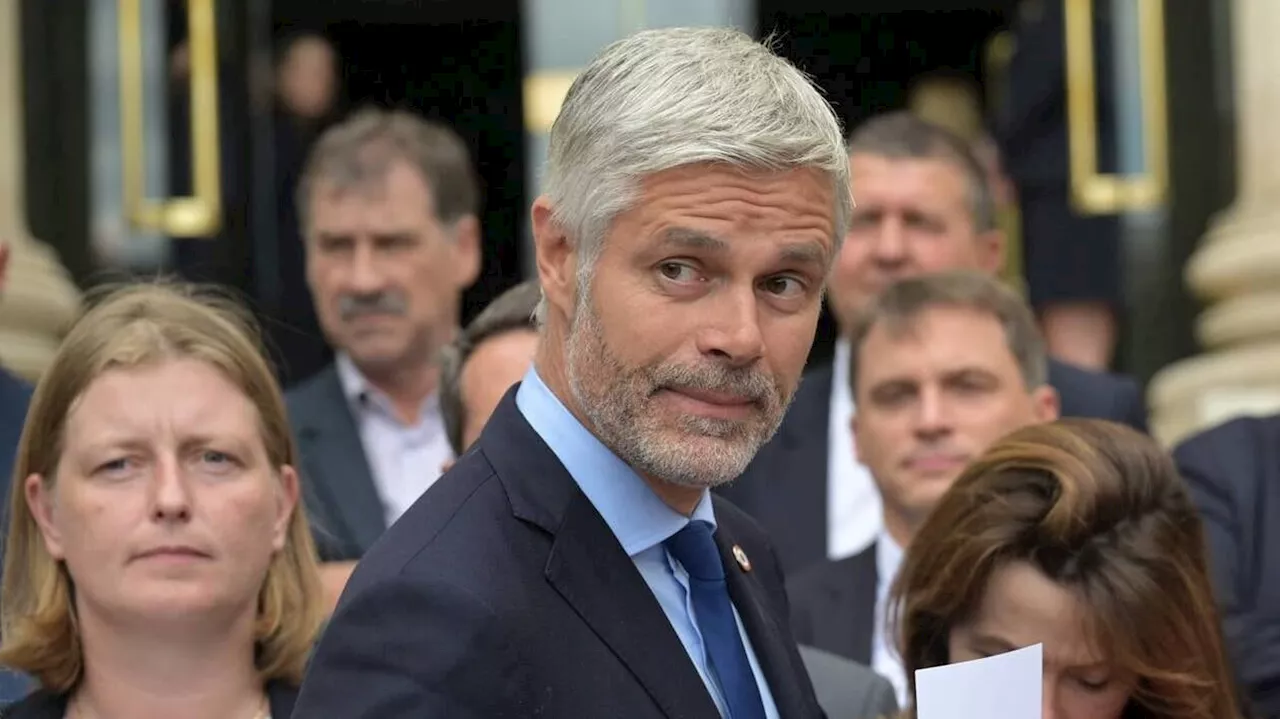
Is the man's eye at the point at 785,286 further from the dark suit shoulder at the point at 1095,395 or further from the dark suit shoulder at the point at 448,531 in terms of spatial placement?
the dark suit shoulder at the point at 1095,395

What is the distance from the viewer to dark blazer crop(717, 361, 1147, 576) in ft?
17.2

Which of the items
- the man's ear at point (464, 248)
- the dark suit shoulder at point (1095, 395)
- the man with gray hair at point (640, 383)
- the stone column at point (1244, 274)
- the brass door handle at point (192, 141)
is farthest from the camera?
the brass door handle at point (192, 141)

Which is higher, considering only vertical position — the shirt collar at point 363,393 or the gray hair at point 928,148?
the gray hair at point 928,148

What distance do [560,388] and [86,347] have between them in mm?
1181

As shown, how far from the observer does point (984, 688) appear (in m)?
2.58

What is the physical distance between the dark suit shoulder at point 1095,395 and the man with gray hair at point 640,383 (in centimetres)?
286

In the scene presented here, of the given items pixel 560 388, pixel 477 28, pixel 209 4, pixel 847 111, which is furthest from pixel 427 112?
pixel 560 388

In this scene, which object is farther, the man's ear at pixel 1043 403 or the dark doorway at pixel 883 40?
the dark doorway at pixel 883 40

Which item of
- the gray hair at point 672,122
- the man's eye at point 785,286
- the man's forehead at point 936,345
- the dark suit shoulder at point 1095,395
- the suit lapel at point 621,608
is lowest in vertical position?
the dark suit shoulder at point 1095,395

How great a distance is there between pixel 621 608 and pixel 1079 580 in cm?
112

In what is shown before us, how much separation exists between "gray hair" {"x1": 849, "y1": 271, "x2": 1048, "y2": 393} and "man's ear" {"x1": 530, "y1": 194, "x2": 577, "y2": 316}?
7.29 ft

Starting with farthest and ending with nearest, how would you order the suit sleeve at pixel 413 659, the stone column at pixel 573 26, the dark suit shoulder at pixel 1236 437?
the stone column at pixel 573 26
the dark suit shoulder at pixel 1236 437
the suit sleeve at pixel 413 659

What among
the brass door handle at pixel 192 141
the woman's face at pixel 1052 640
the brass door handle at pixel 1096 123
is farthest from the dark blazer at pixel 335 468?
the brass door handle at pixel 1096 123

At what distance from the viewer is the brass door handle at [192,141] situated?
789 cm
